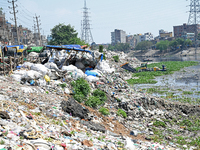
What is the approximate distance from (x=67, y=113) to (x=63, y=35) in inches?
1389

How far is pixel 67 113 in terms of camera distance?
22.5ft

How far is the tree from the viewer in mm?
40188

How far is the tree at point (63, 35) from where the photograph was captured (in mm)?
40188

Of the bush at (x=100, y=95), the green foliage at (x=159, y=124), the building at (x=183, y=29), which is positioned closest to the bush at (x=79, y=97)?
the bush at (x=100, y=95)

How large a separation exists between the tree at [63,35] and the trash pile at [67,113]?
2790cm

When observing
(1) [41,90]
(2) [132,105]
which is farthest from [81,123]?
(2) [132,105]

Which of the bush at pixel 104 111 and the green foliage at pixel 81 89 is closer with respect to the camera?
the bush at pixel 104 111

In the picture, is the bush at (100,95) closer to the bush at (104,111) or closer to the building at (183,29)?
the bush at (104,111)

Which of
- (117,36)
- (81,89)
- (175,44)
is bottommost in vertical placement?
(81,89)

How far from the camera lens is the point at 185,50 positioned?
73.6 m

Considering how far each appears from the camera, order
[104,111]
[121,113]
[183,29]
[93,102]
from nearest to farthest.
Answer: [104,111] → [93,102] → [121,113] → [183,29]

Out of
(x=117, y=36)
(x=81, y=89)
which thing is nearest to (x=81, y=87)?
(x=81, y=89)

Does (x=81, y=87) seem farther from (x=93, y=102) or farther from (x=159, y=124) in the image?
(x=159, y=124)

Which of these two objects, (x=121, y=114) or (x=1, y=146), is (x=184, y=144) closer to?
(x=121, y=114)
